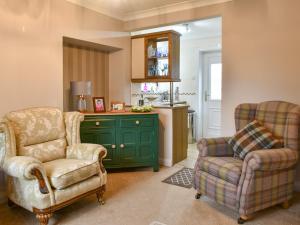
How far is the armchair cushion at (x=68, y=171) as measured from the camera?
2.32 metres

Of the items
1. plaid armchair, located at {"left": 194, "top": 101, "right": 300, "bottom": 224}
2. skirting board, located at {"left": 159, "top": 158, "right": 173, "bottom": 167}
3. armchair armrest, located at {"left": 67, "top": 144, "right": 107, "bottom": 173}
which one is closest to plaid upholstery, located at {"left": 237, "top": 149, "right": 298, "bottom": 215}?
plaid armchair, located at {"left": 194, "top": 101, "right": 300, "bottom": 224}

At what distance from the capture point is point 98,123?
3604 mm

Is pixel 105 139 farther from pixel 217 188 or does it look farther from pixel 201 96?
pixel 201 96

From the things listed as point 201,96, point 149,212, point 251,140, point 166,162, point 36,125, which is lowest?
point 149,212

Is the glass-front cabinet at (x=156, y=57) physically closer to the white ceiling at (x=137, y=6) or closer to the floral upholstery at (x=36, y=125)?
the white ceiling at (x=137, y=6)

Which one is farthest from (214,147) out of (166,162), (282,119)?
(166,162)

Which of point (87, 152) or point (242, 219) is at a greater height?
point (87, 152)

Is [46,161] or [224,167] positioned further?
[46,161]

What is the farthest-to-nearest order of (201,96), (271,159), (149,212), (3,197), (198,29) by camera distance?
(201,96), (198,29), (3,197), (149,212), (271,159)

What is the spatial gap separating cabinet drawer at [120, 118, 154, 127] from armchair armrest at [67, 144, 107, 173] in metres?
0.91

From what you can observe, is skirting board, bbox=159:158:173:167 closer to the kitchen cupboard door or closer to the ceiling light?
the kitchen cupboard door

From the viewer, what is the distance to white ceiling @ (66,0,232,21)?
3.73 metres

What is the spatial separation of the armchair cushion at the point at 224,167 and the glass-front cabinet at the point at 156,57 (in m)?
1.88

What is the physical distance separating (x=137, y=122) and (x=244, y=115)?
1474 mm
